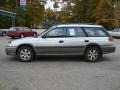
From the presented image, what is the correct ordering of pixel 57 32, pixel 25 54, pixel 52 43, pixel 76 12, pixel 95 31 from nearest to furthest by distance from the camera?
pixel 52 43
pixel 25 54
pixel 57 32
pixel 95 31
pixel 76 12

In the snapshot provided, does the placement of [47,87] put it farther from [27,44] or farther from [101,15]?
[101,15]

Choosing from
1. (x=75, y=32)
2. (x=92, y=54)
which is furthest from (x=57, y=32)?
(x=92, y=54)

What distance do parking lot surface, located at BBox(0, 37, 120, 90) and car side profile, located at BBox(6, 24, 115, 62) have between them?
0.40m

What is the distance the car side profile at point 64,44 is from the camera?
11781 mm

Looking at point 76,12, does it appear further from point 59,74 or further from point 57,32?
point 59,74

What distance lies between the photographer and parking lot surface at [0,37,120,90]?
753 centimetres

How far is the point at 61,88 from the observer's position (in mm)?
7281

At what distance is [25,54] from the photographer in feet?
38.9

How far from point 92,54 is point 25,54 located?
287 centimetres

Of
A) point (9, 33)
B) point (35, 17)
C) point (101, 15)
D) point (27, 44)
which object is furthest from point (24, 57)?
point (35, 17)

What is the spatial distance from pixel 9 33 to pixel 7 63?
19.5m

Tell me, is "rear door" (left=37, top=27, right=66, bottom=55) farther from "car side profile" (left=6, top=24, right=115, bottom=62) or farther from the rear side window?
the rear side window

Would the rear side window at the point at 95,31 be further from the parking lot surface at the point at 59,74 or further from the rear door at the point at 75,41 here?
the parking lot surface at the point at 59,74

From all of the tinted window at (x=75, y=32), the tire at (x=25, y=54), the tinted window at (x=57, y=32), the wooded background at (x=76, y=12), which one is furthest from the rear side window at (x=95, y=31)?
the wooded background at (x=76, y=12)
